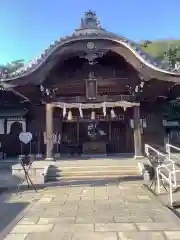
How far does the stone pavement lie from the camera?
5094 millimetres

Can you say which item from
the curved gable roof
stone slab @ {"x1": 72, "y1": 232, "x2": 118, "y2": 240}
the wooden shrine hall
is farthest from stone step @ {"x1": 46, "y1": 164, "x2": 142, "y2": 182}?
stone slab @ {"x1": 72, "y1": 232, "x2": 118, "y2": 240}

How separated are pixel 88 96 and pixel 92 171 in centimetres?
432

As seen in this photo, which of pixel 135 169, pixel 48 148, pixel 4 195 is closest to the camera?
pixel 4 195

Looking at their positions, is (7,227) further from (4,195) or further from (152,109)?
(152,109)

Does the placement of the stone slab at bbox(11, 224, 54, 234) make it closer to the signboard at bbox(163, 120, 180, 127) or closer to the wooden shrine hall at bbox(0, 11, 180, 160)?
the wooden shrine hall at bbox(0, 11, 180, 160)

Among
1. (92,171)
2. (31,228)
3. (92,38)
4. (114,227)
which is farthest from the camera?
(92,38)

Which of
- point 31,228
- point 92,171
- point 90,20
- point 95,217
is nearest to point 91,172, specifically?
point 92,171

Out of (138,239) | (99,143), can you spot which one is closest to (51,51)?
(99,143)

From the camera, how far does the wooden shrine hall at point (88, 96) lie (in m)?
13.8

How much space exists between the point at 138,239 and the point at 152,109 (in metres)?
13.2

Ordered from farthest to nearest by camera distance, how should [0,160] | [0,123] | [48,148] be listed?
[0,123]
[0,160]
[48,148]

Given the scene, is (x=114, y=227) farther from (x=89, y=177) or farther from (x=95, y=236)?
(x=89, y=177)

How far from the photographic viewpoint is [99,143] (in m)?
17.3

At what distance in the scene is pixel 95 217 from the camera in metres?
6.20
